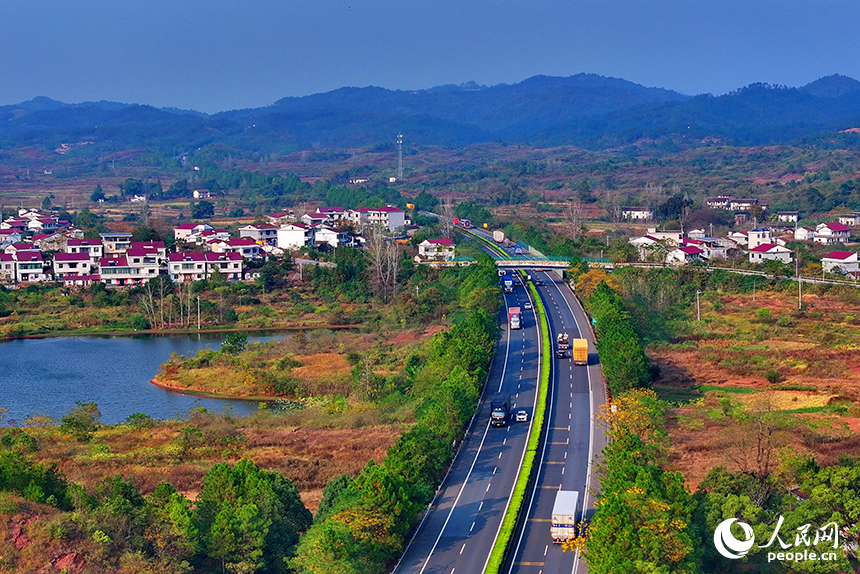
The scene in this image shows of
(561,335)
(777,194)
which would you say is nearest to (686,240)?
(561,335)

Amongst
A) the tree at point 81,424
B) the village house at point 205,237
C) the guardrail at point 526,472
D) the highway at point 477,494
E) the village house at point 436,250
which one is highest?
the village house at point 205,237

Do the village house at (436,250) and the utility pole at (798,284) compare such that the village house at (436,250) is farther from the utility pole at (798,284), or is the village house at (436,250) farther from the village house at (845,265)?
the village house at (845,265)

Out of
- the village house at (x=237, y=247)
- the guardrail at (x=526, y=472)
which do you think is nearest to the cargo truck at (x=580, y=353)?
the guardrail at (x=526, y=472)

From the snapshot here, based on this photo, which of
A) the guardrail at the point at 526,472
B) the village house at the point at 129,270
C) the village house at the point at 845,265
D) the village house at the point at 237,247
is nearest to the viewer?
the guardrail at the point at 526,472

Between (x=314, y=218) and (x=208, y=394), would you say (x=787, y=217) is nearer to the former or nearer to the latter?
(x=314, y=218)

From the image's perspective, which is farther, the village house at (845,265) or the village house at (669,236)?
the village house at (669,236)

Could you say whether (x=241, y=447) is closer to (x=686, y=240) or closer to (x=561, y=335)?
(x=561, y=335)

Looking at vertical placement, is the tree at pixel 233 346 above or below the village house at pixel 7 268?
below
